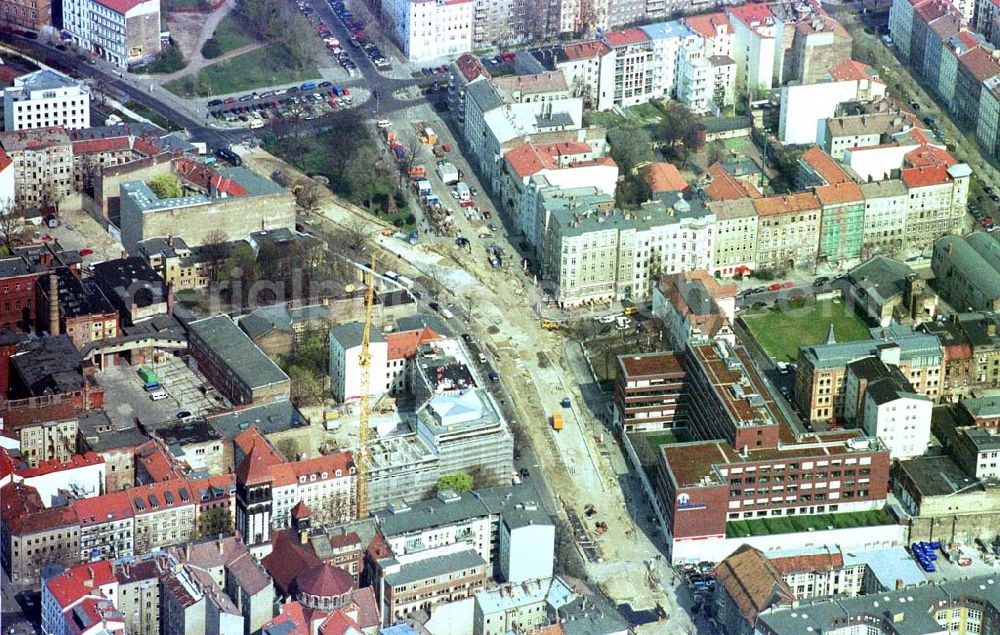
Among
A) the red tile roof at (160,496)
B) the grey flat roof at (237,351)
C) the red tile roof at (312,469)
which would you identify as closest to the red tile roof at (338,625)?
the red tile roof at (312,469)

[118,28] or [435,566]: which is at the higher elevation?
[118,28]

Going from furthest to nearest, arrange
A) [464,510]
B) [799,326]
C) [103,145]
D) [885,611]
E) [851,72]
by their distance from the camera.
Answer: [851,72] → [103,145] → [799,326] → [464,510] → [885,611]

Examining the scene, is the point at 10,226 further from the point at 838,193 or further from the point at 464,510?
the point at 838,193

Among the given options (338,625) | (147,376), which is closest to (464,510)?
(338,625)

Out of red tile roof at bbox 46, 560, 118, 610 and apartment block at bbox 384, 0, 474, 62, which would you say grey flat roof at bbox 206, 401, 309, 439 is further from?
apartment block at bbox 384, 0, 474, 62

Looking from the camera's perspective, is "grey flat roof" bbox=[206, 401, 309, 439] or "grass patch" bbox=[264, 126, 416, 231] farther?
"grass patch" bbox=[264, 126, 416, 231]

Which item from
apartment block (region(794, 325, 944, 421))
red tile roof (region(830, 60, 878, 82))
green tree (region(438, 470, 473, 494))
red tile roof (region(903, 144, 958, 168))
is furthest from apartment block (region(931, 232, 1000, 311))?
green tree (region(438, 470, 473, 494))
